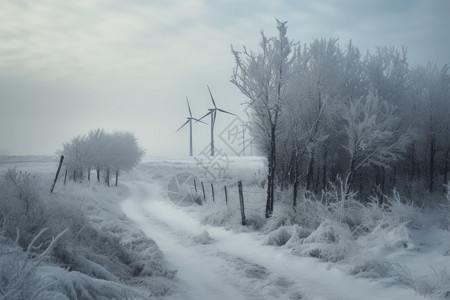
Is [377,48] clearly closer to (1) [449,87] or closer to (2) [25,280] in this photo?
(1) [449,87]

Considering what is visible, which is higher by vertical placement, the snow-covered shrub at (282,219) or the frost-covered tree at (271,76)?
the frost-covered tree at (271,76)

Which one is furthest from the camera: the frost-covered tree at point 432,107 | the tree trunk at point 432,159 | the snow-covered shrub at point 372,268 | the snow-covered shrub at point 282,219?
the frost-covered tree at point 432,107

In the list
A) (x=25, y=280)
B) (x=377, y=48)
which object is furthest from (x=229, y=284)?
(x=377, y=48)

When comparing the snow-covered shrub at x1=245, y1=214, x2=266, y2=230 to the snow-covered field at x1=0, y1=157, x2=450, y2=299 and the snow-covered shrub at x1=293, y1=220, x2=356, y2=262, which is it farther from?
the snow-covered shrub at x1=293, y1=220, x2=356, y2=262

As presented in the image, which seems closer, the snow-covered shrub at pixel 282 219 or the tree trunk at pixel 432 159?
the snow-covered shrub at pixel 282 219

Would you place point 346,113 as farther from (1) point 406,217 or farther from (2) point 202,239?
(2) point 202,239

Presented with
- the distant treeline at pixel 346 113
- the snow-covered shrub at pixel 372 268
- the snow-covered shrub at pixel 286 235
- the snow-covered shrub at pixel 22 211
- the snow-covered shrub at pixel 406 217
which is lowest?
the snow-covered shrub at pixel 286 235

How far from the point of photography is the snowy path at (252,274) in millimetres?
6441

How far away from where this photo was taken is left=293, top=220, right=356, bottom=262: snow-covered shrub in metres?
8.34

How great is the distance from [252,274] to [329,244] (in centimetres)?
251

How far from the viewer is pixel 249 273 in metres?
7.81

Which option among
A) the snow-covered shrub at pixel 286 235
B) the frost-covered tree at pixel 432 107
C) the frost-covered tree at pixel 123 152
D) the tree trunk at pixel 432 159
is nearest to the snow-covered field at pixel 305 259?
the snow-covered shrub at pixel 286 235

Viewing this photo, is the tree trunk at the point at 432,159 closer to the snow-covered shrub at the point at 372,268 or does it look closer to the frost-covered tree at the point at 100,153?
the snow-covered shrub at the point at 372,268

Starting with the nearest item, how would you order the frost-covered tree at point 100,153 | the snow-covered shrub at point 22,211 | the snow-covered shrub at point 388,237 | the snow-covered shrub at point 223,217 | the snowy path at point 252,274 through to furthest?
the snow-covered shrub at point 22,211, the snowy path at point 252,274, the snow-covered shrub at point 388,237, the snow-covered shrub at point 223,217, the frost-covered tree at point 100,153
